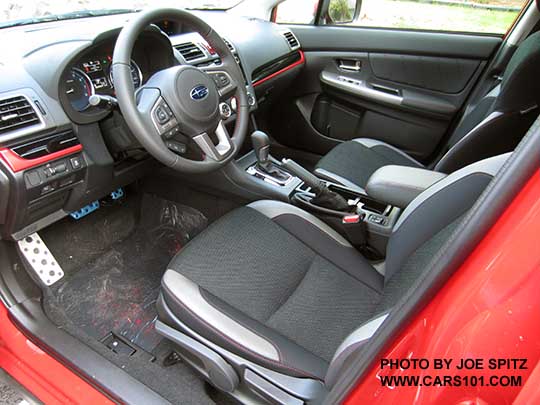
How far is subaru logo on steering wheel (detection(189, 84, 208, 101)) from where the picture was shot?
3.91ft

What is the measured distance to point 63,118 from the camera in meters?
1.16

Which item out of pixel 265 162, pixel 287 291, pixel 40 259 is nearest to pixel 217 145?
pixel 265 162

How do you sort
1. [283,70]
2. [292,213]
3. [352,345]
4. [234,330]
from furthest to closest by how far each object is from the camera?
[283,70], [292,213], [234,330], [352,345]

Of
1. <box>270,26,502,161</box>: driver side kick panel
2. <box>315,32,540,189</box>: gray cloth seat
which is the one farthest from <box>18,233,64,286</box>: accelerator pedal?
<box>270,26,502,161</box>: driver side kick panel

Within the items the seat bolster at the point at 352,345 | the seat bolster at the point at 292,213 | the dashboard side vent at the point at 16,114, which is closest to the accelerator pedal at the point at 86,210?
the dashboard side vent at the point at 16,114

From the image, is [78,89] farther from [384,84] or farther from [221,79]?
[384,84]

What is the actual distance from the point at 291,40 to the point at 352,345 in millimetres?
1704

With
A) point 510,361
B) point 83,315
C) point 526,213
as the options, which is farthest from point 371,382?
point 83,315

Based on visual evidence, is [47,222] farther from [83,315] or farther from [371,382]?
[371,382]

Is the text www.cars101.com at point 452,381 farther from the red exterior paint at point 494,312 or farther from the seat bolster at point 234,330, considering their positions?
the seat bolster at point 234,330

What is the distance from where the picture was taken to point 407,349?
634mm

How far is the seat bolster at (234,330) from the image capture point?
95 centimetres

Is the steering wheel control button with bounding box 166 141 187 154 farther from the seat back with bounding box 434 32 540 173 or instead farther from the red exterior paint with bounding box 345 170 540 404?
the seat back with bounding box 434 32 540 173

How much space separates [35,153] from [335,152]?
1.11m
